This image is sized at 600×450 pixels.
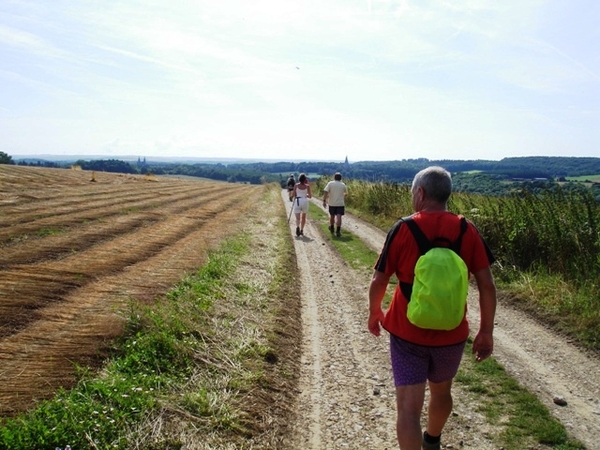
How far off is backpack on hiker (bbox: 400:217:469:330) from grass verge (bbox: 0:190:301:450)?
6.55 ft

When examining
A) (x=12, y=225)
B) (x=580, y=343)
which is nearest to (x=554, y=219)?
(x=580, y=343)

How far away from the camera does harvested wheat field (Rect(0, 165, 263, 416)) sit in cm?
459

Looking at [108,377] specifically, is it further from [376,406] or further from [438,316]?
[438,316]

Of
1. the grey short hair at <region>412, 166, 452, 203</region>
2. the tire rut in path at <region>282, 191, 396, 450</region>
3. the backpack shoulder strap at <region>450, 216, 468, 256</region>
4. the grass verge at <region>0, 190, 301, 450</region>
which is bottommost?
the tire rut in path at <region>282, 191, 396, 450</region>

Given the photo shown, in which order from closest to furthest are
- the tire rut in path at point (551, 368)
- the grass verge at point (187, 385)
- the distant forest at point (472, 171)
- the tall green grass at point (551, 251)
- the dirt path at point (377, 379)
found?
the grass verge at point (187, 385), the dirt path at point (377, 379), the tire rut in path at point (551, 368), the tall green grass at point (551, 251), the distant forest at point (472, 171)

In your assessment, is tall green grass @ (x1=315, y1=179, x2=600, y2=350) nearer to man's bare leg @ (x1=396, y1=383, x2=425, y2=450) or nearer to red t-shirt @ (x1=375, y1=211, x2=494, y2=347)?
red t-shirt @ (x1=375, y1=211, x2=494, y2=347)

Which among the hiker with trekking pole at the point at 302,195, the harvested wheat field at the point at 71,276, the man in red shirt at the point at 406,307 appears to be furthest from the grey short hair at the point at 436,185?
the hiker with trekking pole at the point at 302,195

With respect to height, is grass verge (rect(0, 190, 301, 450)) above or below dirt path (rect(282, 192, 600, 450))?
above

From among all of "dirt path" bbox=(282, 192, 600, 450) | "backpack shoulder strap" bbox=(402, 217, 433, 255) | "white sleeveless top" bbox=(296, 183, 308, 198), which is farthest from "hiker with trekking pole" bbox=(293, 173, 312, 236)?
"backpack shoulder strap" bbox=(402, 217, 433, 255)

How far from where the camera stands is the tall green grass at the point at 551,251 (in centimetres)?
734

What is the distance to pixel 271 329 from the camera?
6535mm

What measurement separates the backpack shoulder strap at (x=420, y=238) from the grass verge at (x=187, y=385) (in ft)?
7.33

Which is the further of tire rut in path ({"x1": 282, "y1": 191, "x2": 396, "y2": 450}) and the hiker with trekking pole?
the hiker with trekking pole

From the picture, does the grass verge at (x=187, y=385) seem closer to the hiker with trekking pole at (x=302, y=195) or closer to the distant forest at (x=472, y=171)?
the distant forest at (x=472, y=171)
